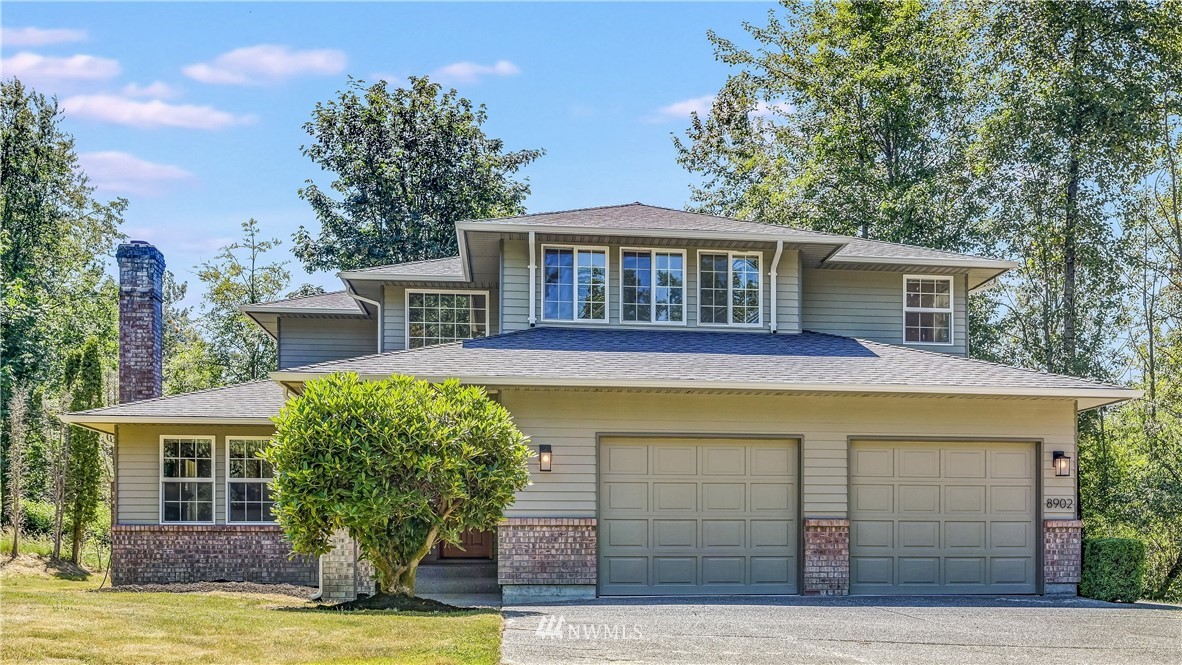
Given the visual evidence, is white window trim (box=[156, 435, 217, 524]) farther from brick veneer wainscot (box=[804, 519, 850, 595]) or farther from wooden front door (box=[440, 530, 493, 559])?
brick veneer wainscot (box=[804, 519, 850, 595])

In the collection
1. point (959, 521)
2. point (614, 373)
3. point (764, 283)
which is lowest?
point (959, 521)

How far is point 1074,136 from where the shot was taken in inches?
932

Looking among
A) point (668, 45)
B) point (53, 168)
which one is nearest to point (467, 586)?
point (668, 45)

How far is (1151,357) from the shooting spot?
88.5 feet

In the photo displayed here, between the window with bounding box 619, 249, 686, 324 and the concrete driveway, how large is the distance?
4.66 m

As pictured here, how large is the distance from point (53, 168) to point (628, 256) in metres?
24.4

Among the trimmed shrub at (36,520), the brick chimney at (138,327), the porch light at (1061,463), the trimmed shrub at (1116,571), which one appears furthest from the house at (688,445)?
the trimmed shrub at (36,520)

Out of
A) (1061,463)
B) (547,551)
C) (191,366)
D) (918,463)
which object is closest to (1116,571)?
(1061,463)

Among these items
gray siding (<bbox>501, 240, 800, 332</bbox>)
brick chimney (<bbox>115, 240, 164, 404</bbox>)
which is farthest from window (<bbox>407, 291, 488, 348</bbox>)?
brick chimney (<bbox>115, 240, 164, 404</bbox>)

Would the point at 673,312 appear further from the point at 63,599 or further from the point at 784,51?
the point at 784,51

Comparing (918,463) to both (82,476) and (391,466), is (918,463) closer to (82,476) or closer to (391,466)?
(391,466)

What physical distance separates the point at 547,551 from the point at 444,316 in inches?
254

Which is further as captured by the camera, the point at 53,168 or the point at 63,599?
the point at 53,168

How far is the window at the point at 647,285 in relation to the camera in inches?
633
